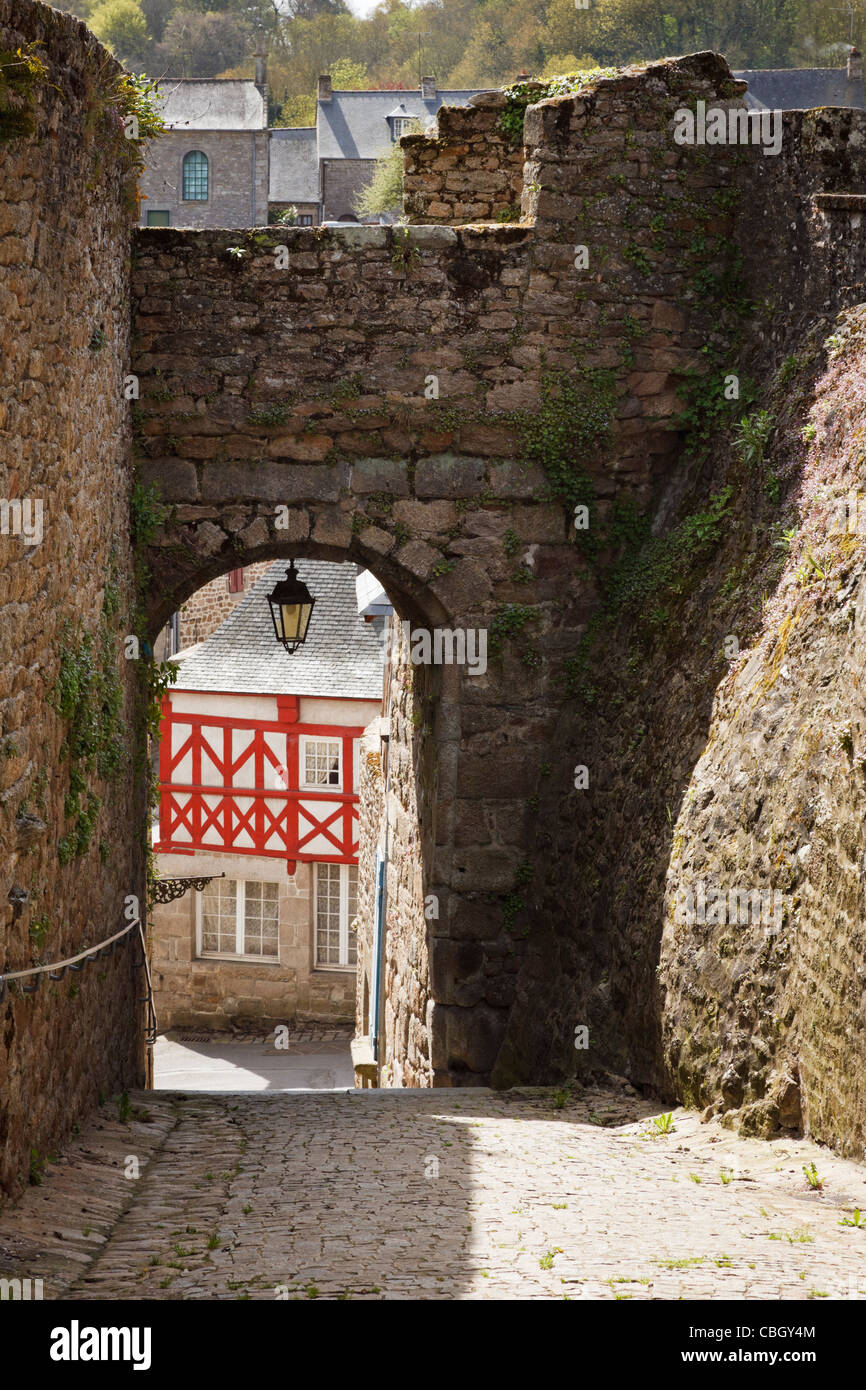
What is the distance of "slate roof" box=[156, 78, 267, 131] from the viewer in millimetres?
36094

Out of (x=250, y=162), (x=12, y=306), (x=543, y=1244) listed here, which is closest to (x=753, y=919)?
(x=543, y=1244)

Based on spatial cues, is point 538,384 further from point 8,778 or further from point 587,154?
point 8,778

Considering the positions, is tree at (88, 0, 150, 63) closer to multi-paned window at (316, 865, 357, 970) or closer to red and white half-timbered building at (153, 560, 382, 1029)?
red and white half-timbered building at (153, 560, 382, 1029)

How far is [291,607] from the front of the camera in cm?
802

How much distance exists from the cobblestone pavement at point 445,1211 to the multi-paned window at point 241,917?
12.7 metres

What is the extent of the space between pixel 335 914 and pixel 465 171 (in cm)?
1204

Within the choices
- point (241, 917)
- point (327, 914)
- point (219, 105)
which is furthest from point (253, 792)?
point (219, 105)

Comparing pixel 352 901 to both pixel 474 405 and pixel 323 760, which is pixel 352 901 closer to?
pixel 323 760

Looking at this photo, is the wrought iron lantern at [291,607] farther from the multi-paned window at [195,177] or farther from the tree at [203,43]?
the tree at [203,43]

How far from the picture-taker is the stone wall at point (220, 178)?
36.1 meters

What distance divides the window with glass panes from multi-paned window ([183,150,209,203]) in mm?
23218

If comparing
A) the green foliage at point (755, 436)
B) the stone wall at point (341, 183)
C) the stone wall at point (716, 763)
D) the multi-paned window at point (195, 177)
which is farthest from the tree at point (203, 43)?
the green foliage at point (755, 436)

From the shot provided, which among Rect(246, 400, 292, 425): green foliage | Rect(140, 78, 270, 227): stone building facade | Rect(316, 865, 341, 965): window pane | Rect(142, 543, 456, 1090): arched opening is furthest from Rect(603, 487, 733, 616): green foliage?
Rect(140, 78, 270, 227): stone building facade

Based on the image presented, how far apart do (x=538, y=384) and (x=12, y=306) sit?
359 cm
